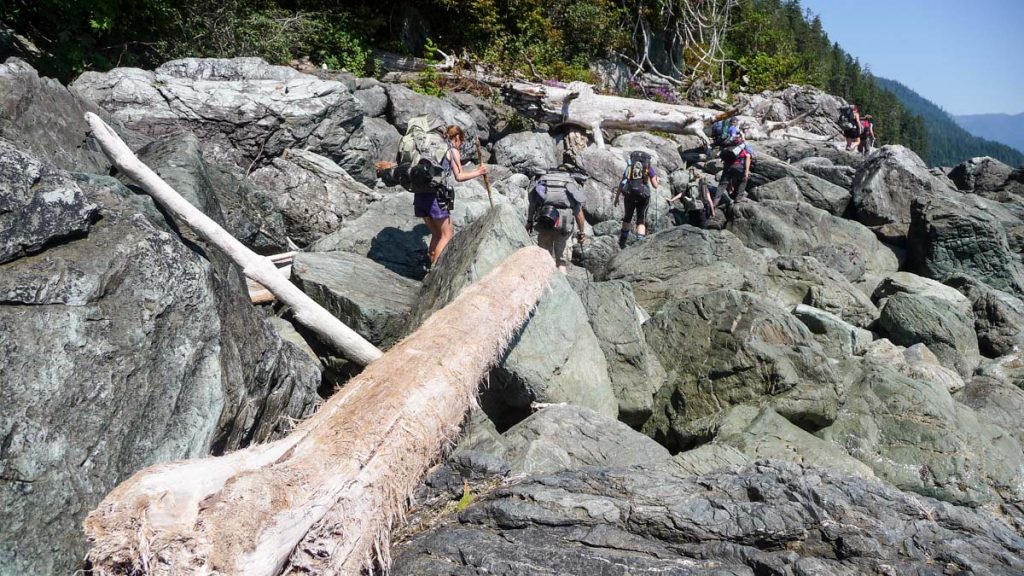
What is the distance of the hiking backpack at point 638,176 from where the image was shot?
13.3m

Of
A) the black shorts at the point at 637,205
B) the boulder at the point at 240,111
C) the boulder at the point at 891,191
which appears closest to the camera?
the boulder at the point at 240,111

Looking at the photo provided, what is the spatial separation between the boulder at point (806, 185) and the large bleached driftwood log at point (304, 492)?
16.3m

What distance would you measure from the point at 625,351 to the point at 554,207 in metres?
3.16

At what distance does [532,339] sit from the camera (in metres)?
6.43

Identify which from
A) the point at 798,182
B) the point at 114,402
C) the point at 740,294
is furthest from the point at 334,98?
the point at 798,182

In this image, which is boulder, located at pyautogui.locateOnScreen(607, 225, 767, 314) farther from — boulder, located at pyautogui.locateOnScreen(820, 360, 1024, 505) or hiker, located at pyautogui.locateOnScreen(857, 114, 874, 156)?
hiker, located at pyautogui.locateOnScreen(857, 114, 874, 156)

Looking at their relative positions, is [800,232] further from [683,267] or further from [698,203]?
[683,267]

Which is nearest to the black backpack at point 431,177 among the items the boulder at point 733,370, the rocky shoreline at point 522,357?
the rocky shoreline at point 522,357

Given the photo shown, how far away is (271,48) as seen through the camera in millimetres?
18359

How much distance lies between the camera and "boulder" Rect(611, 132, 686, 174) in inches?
789

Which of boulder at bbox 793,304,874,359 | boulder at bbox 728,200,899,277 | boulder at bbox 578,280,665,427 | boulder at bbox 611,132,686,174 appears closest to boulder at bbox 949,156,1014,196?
boulder at bbox 728,200,899,277

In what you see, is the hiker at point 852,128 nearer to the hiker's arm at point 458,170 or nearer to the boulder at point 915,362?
the boulder at point 915,362

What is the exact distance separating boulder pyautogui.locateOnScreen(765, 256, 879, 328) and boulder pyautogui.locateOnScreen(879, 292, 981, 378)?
43 centimetres

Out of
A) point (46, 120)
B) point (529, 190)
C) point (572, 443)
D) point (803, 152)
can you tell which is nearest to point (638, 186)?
point (529, 190)
